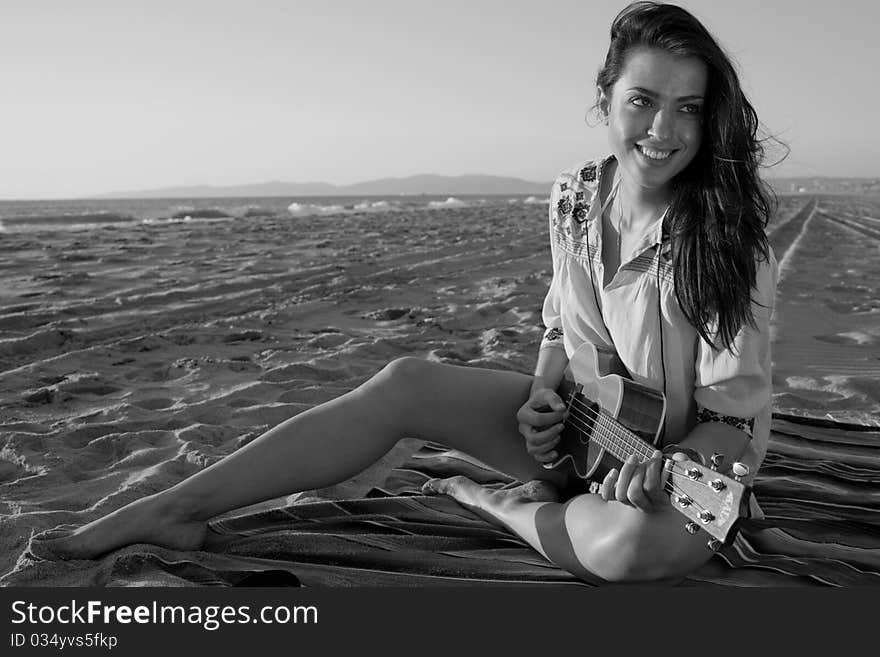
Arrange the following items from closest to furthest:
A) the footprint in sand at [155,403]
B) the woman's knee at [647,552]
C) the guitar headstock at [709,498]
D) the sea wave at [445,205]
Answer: the guitar headstock at [709,498] → the woman's knee at [647,552] → the footprint in sand at [155,403] → the sea wave at [445,205]

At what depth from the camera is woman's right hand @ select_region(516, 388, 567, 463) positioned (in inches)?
91.2

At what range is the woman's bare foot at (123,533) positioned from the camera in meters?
2.17

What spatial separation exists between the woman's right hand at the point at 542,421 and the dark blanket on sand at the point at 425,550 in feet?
1.07

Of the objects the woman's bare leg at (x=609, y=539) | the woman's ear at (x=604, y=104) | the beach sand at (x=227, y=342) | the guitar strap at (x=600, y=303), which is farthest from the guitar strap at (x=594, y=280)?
the beach sand at (x=227, y=342)

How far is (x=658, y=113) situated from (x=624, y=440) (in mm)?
897

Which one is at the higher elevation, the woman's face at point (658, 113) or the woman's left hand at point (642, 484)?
the woman's face at point (658, 113)

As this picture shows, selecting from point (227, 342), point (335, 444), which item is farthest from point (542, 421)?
point (227, 342)

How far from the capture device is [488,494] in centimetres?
266

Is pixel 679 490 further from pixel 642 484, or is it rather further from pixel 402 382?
pixel 402 382

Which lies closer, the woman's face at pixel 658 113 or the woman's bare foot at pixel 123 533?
the woman's face at pixel 658 113

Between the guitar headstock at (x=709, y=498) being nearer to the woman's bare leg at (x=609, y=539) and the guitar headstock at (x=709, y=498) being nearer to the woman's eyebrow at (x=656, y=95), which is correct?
the woman's bare leg at (x=609, y=539)

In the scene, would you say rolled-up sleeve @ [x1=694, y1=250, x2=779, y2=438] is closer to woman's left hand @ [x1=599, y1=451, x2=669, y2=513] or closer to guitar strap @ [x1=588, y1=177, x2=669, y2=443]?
guitar strap @ [x1=588, y1=177, x2=669, y2=443]

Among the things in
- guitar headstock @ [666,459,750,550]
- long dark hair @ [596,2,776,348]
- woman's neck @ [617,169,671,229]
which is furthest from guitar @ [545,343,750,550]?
woman's neck @ [617,169,671,229]

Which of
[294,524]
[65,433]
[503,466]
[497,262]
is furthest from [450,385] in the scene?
[497,262]
